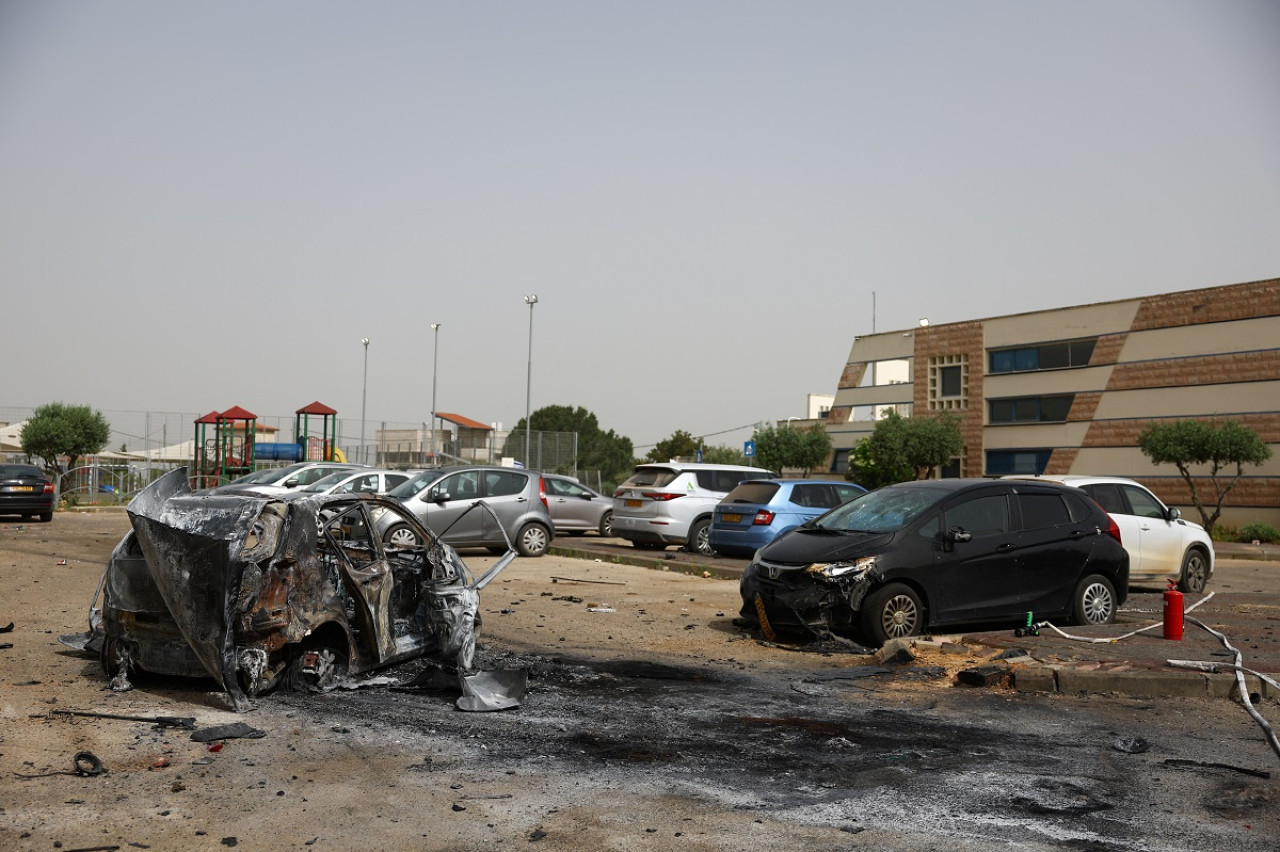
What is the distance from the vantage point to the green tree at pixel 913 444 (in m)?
50.1

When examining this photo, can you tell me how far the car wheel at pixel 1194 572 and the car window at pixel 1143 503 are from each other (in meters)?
0.74

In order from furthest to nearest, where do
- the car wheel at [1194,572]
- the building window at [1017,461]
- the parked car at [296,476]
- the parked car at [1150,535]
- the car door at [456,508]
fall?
the building window at [1017,461], the parked car at [296,476], the car door at [456,508], the car wheel at [1194,572], the parked car at [1150,535]

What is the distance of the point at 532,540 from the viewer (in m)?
20.9

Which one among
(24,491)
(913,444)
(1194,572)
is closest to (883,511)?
(1194,572)

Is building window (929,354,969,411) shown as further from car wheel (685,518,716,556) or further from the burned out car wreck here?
the burned out car wreck

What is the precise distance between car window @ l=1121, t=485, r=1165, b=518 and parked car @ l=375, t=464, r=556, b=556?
10024 millimetres

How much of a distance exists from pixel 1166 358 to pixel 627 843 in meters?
44.9

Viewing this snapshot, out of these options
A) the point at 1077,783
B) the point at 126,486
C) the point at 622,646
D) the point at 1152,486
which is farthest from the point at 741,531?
the point at 126,486

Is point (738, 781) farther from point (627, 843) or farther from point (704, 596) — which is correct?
point (704, 596)

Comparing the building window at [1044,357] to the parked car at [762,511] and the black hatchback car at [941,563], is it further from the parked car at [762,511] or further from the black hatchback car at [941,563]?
the black hatchback car at [941,563]

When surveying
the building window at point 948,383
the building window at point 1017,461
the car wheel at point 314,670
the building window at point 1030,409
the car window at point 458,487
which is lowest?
the car wheel at point 314,670

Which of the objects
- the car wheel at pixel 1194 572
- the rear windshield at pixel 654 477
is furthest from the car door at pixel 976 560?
the rear windshield at pixel 654 477

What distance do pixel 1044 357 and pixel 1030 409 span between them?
2419 millimetres

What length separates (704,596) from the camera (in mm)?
15242
